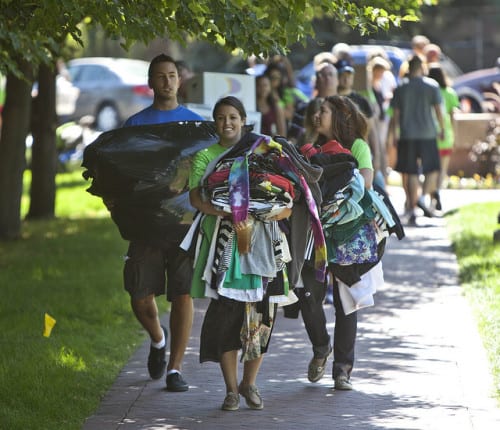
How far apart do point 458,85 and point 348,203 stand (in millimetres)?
21776

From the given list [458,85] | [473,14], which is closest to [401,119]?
[458,85]

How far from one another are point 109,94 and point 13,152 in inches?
603

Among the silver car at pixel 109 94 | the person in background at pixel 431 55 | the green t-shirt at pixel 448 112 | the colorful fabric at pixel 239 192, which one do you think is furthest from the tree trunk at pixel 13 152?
the silver car at pixel 109 94

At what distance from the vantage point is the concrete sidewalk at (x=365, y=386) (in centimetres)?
684

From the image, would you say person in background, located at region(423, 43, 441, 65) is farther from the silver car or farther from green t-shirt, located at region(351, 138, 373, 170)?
the silver car

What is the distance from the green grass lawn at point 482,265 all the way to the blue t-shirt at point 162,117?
2324mm

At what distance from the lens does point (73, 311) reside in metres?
10.3

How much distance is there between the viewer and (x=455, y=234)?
14344mm

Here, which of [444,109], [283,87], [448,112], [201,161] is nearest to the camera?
[201,161]

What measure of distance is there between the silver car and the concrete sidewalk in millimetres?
19784

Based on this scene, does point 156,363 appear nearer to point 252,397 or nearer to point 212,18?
point 252,397

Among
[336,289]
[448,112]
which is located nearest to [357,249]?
[336,289]

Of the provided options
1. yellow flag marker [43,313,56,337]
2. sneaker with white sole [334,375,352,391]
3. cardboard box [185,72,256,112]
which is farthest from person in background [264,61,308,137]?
sneaker with white sole [334,375,352,391]

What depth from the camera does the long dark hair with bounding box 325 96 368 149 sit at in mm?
7820
